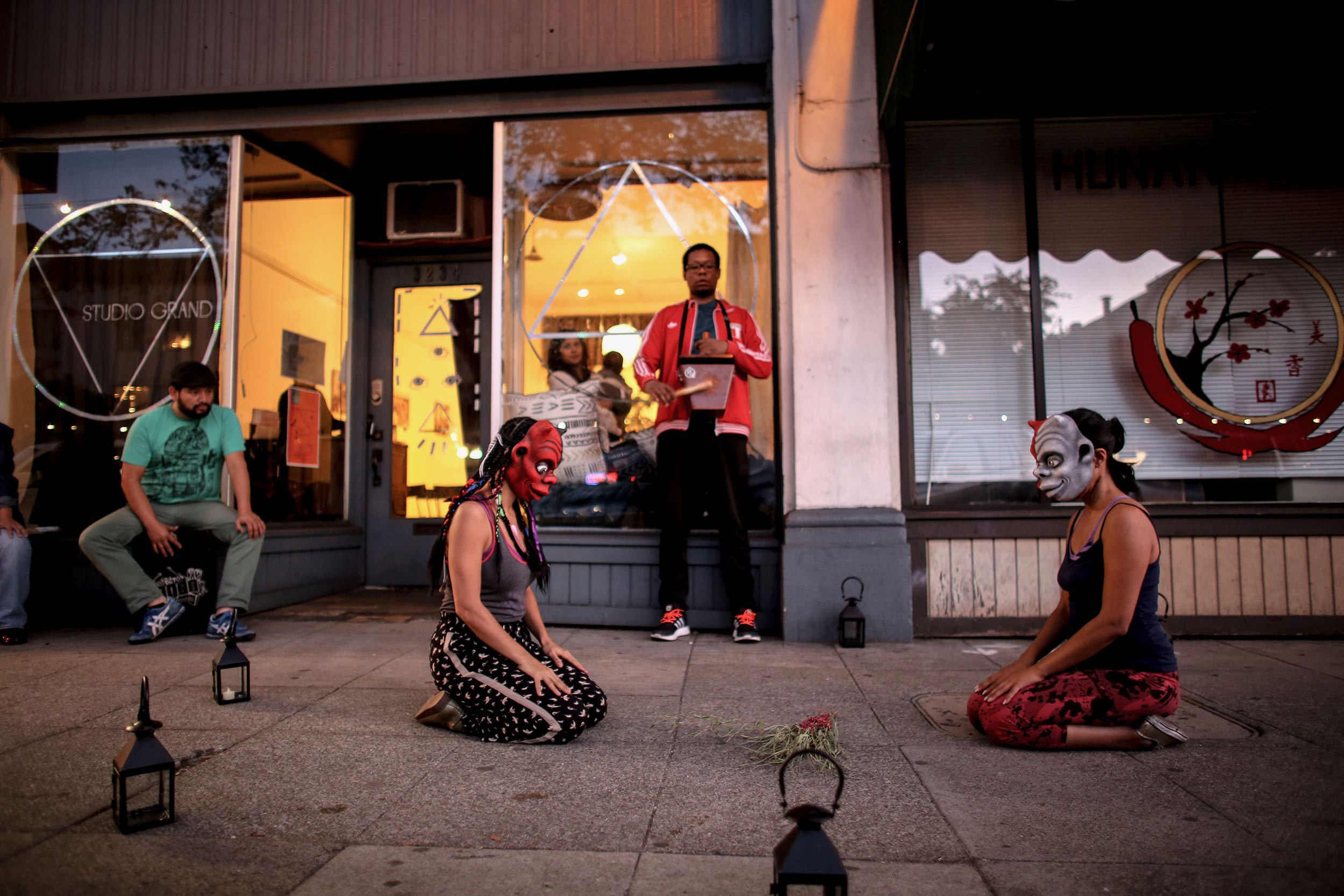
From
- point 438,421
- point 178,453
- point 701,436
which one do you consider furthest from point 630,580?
point 178,453

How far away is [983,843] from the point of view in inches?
90.2

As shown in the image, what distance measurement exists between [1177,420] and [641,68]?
14.5ft

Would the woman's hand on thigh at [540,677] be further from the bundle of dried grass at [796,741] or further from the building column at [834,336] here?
the building column at [834,336]

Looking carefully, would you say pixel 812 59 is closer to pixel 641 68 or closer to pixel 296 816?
pixel 641 68

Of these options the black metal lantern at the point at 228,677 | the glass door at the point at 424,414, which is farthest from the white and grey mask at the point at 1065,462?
the glass door at the point at 424,414

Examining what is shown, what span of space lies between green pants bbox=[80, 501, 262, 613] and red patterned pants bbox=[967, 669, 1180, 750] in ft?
15.3

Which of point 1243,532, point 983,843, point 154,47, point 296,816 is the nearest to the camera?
point 983,843

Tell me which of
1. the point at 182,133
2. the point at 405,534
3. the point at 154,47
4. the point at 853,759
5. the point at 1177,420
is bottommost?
the point at 853,759

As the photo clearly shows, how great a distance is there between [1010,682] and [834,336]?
2.79m

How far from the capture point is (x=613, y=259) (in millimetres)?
6309

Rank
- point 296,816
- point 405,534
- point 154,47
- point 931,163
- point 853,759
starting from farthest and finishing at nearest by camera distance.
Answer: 1. point 405,534
2. point 154,47
3. point 931,163
4. point 853,759
5. point 296,816

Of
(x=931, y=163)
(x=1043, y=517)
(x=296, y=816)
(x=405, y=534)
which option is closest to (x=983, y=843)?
(x=296, y=816)

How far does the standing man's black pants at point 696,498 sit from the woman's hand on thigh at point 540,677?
223cm

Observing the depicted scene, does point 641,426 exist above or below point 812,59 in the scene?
below
